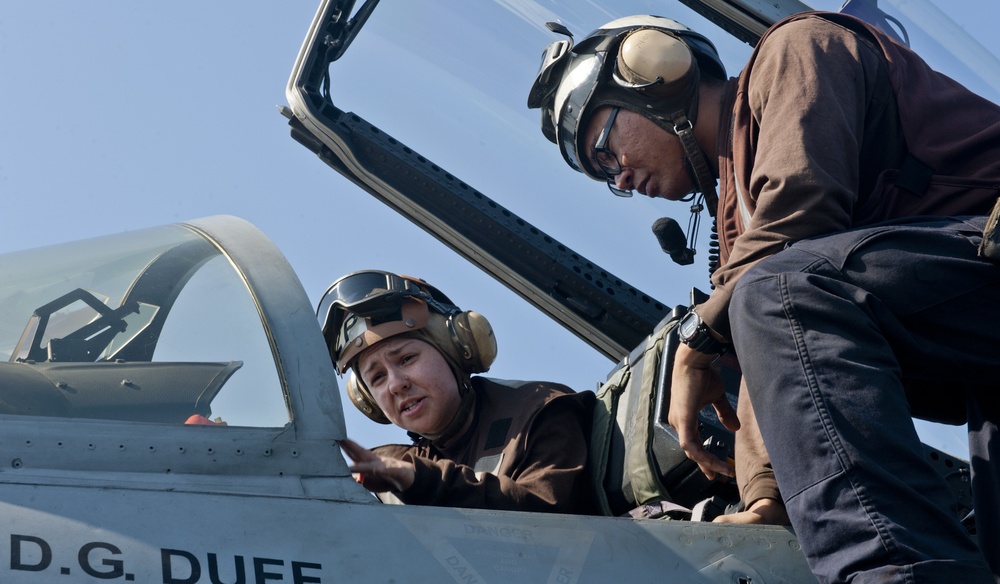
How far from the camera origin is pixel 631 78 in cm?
311

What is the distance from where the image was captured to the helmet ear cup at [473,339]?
3.69m

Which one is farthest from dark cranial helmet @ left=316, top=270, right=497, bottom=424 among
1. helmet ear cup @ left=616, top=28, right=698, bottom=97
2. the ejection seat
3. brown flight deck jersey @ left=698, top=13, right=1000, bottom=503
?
brown flight deck jersey @ left=698, top=13, right=1000, bottom=503

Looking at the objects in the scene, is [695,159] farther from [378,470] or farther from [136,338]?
[136,338]

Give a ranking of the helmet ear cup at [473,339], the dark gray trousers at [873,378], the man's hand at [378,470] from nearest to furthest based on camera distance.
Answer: the dark gray trousers at [873,378] → the man's hand at [378,470] → the helmet ear cup at [473,339]

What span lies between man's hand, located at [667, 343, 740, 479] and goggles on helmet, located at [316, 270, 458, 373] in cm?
105

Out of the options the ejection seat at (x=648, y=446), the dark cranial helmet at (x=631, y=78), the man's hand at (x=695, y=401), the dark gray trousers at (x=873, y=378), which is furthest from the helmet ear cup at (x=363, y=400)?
the dark gray trousers at (x=873, y=378)

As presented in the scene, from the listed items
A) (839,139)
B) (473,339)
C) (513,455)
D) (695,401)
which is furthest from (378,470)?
(839,139)

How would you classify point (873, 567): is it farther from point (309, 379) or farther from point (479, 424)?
point (479, 424)

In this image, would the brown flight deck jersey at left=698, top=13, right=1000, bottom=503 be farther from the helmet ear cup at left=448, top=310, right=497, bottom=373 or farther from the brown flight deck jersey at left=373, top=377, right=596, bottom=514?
the helmet ear cup at left=448, top=310, right=497, bottom=373

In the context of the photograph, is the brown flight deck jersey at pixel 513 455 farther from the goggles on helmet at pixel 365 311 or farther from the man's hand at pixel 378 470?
the goggles on helmet at pixel 365 311

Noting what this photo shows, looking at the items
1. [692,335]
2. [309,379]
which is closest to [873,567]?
[692,335]

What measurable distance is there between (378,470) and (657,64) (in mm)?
1339

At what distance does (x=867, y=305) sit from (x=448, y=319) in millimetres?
1865

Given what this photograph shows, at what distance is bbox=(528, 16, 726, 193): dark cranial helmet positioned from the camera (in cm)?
306
